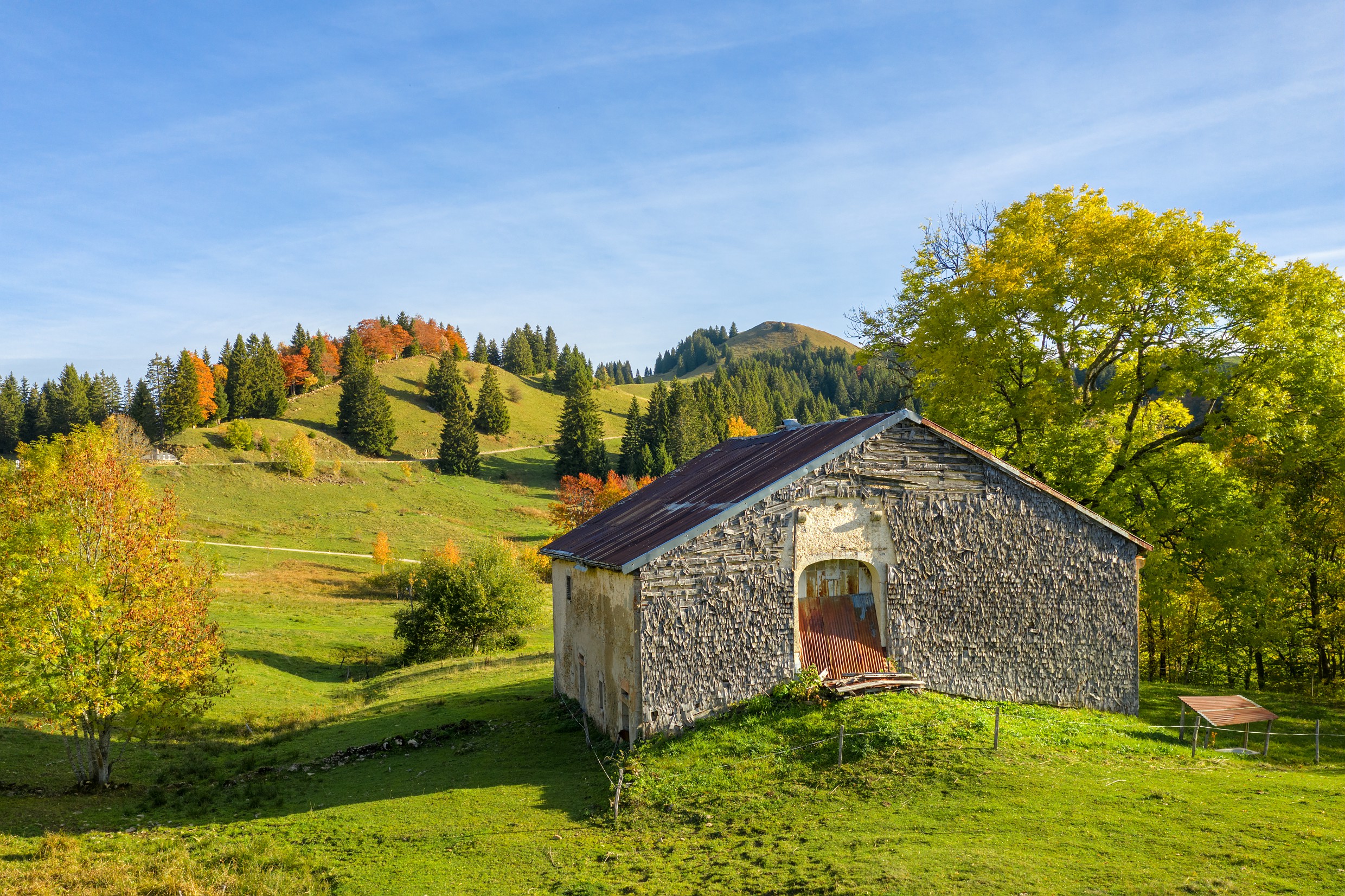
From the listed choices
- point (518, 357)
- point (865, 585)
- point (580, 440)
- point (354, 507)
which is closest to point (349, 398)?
point (354, 507)

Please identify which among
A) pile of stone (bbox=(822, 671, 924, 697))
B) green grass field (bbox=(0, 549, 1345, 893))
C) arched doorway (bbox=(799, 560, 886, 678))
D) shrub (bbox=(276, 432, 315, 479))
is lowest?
green grass field (bbox=(0, 549, 1345, 893))

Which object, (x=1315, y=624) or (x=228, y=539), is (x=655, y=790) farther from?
(x=228, y=539)

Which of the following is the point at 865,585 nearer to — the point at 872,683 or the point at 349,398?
the point at 872,683

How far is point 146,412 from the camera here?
91062mm

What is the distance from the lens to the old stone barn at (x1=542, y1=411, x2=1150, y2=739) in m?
16.5

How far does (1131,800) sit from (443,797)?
12.3 meters

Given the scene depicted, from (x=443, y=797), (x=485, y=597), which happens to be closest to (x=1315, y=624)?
(x=443, y=797)

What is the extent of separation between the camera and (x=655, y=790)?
1434 cm

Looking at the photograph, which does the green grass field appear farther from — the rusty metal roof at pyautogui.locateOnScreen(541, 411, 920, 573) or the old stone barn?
the rusty metal roof at pyautogui.locateOnScreen(541, 411, 920, 573)

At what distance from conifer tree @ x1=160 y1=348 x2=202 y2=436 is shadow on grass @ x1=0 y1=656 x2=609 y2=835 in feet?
244

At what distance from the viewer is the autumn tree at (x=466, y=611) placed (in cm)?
4194

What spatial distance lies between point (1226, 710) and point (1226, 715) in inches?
18.6

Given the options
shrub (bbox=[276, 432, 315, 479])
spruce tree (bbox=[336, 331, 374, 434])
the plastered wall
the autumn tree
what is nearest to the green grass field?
the plastered wall

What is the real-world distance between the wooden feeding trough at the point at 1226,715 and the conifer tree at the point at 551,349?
162929mm
